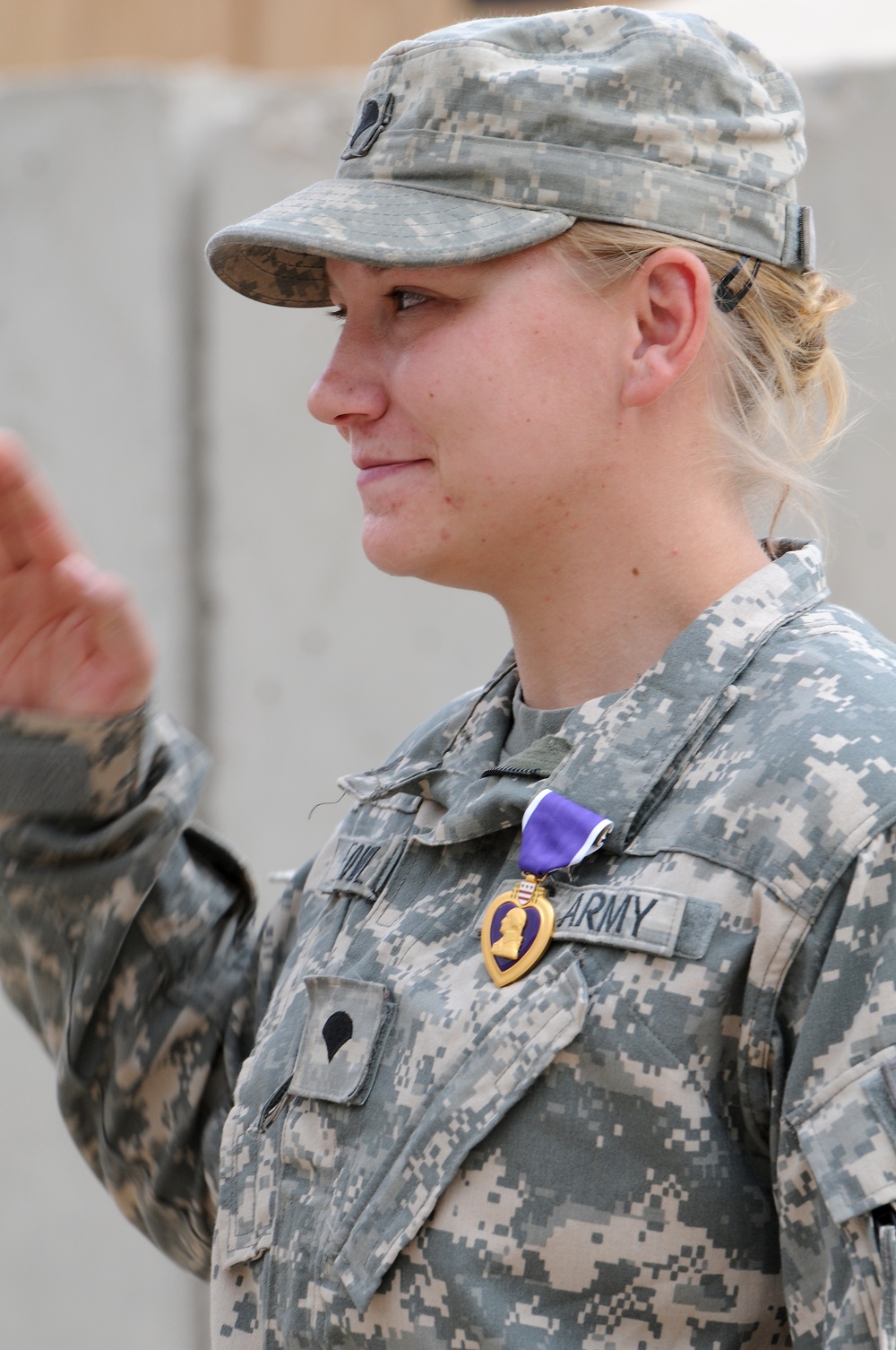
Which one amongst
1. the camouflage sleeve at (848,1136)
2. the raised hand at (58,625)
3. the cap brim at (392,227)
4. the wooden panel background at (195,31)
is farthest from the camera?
the wooden panel background at (195,31)

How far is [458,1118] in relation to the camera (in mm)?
988

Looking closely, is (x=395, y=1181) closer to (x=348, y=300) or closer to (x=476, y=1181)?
(x=476, y=1181)

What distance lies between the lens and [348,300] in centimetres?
119

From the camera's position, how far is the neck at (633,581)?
114cm

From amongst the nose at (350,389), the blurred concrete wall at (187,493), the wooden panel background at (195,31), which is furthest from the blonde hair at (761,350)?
the wooden panel background at (195,31)

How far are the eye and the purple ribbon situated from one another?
1.23 ft

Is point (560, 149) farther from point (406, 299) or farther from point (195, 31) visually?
point (195, 31)

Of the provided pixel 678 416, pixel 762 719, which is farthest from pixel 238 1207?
pixel 678 416

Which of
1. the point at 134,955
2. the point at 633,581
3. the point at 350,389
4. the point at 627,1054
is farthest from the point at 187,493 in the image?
the point at 627,1054

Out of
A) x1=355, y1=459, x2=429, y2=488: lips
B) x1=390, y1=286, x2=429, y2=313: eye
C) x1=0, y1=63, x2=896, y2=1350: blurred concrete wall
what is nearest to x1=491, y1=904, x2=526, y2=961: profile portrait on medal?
x1=355, y1=459, x2=429, y2=488: lips

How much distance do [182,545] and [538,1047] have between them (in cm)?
173

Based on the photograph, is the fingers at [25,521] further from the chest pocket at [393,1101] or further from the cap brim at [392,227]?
the chest pocket at [393,1101]

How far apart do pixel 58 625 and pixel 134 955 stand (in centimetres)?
32

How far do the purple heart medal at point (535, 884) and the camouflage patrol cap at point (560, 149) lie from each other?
0.39 metres
